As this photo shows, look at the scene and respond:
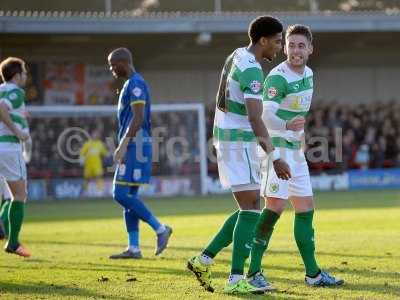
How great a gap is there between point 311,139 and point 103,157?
6.85 metres

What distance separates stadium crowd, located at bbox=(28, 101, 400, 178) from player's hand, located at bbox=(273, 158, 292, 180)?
20.8 m

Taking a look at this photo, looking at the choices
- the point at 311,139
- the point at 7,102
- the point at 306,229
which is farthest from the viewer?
the point at 311,139

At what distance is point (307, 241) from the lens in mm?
8203

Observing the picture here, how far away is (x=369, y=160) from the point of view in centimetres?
3244

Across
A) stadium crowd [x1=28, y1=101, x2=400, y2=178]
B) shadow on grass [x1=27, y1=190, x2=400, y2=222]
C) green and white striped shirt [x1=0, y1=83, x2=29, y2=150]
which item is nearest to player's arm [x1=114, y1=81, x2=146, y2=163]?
green and white striped shirt [x1=0, y1=83, x2=29, y2=150]

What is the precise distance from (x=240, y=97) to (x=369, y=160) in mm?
25280

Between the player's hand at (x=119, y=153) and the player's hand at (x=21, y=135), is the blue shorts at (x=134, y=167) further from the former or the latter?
the player's hand at (x=21, y=135)

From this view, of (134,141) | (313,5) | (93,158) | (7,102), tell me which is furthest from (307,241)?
(313,5)


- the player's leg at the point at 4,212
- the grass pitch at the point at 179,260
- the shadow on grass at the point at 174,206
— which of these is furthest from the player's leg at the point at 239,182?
the shadow on grass at the point at 174,206

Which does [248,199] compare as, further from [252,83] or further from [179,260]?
[179,260]

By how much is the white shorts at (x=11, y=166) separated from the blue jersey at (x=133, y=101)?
1.25 metres

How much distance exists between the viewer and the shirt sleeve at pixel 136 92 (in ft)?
35.8

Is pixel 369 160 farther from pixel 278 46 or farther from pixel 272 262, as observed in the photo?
pixel 278 46

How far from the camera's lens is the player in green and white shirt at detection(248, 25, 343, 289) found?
26.5 feet
